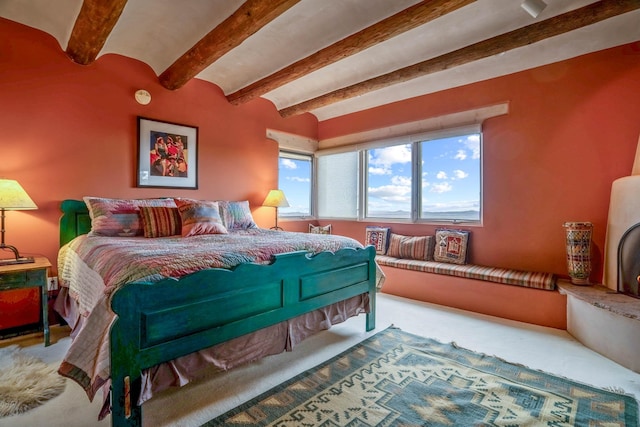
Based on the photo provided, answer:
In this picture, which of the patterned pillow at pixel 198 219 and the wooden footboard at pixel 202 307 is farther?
the patterned pillow at pixel 198 219

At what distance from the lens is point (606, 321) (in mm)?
2236

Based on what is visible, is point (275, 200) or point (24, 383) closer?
point (24, 383)

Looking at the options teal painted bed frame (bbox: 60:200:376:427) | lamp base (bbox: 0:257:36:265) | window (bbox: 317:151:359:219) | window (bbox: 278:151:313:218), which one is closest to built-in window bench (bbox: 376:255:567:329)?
window (bbox: 317:151:359:219)

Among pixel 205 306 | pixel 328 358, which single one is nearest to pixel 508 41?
pixel 328 358

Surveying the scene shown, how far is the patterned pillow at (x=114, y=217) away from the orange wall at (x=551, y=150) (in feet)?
11.3

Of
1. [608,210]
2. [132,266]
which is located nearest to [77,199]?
[132,266]

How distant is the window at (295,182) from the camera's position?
15.8 feet

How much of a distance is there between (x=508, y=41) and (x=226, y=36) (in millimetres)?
2272

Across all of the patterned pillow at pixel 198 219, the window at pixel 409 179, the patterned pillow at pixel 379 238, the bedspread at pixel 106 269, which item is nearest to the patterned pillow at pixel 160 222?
the patterned pillow at pixel 198 219

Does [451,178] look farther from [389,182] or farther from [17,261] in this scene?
[17,261]

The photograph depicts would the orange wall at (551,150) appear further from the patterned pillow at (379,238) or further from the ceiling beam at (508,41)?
the patterned pillow at (379,238)

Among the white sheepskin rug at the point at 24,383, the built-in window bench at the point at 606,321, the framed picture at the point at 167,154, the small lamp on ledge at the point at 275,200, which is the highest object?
the framed picture at the point at 167,154

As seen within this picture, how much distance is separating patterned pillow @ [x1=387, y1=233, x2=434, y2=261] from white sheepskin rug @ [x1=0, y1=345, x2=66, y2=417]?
3.32m

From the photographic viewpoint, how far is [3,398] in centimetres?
170
